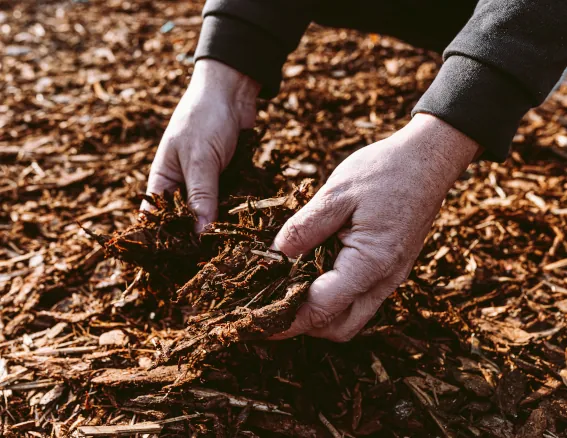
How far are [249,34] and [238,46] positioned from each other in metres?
0.09

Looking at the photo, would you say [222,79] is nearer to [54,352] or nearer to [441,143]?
[441,143]

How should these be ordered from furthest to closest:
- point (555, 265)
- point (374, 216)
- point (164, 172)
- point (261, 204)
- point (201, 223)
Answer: point (555, 265), point (164, 172), point (201, 223), point (261, 204), point (374, 216)

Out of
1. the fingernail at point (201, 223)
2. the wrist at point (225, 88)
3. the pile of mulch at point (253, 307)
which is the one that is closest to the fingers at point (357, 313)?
the pile of mulch at point (253, 307)

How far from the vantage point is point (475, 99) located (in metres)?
1.67

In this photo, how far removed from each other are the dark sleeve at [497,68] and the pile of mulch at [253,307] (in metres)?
0.61

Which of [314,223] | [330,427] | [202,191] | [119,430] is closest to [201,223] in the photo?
[202,191]

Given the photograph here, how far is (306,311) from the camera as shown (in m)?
1.64

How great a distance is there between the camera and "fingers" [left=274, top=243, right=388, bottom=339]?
5.27ft

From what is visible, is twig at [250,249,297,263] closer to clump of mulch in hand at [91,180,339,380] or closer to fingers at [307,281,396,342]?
clump of mulch in hand at [91,180,339,380]

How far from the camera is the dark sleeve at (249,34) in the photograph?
7.22 feet

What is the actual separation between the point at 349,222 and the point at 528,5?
102cm

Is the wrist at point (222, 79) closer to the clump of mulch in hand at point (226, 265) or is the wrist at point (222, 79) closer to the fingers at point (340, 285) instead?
the clump of mulch in hand at point (226, 265)

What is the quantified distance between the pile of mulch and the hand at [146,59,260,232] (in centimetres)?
8

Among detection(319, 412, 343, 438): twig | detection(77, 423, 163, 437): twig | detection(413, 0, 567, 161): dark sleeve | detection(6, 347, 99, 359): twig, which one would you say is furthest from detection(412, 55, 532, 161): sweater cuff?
detection(6, 347, 99, 359): twig
